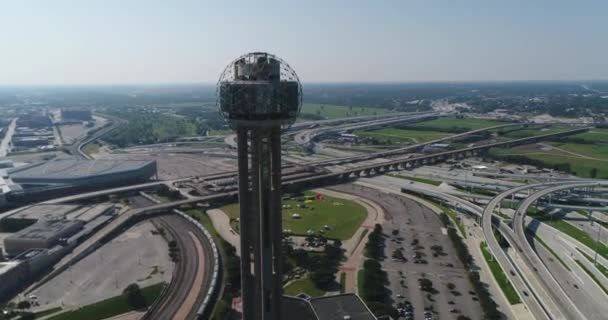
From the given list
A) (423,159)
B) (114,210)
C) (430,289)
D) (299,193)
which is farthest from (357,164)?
(430,289)

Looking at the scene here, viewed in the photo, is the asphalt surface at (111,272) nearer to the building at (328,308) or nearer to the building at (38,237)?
the building at (38,237)

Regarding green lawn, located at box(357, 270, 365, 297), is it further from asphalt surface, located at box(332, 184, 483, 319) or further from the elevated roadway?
the elevated roadway

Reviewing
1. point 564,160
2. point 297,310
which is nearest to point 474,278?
point 297,310

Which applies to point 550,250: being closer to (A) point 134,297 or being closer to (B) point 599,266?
(B) point 599,266

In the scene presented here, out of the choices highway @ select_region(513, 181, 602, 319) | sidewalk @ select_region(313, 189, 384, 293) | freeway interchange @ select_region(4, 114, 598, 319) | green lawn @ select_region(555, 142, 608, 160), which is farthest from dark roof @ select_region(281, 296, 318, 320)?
green lawn @ select_region(555, 142, 608, 160)

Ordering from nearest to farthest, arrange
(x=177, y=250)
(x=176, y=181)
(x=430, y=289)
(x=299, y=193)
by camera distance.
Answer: (x=430, y=289), (x=177, y=250), (x=299, y=193), (x=176, y=181)

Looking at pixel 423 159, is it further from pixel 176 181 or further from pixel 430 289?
pixel 430 289
